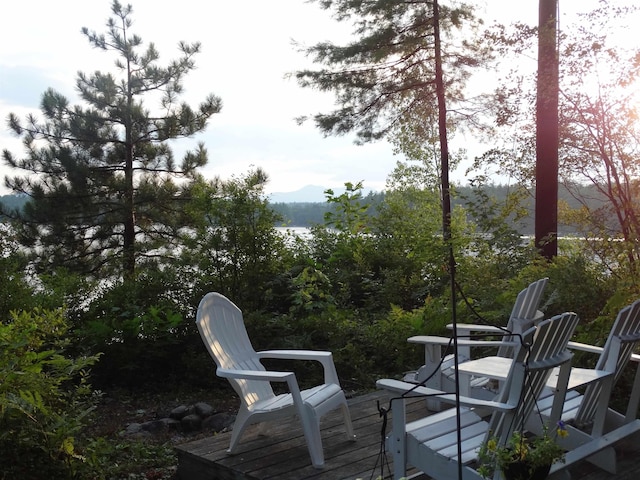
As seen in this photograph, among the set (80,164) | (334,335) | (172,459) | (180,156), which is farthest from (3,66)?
(172,459)

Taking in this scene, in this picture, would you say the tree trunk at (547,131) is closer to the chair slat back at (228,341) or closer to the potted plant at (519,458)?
the chair slat back at (228,341)

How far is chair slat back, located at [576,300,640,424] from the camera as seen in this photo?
3.46 metres

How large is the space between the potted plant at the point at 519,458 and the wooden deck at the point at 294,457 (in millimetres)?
664

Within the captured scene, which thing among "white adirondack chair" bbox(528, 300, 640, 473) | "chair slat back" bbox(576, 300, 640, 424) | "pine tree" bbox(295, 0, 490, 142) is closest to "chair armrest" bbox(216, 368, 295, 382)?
"white adirondack chair" bbox(528, 300, 640, 473)

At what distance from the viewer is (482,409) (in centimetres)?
294

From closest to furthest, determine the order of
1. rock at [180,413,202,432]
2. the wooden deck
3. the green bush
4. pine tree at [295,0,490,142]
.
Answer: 1. the green bush
2. the wooden deck
3. rock at [180,413,202,432]
4. pine tree at [295,0,490,142]

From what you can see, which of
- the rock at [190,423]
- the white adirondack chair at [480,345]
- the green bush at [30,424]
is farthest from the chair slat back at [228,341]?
the rock at [190,423]

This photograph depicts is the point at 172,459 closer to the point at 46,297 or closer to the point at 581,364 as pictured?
the point at 46,297

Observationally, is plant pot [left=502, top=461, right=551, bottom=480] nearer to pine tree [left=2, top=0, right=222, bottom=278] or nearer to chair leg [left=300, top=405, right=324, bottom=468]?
chair leg [left=300, top=405, right=324, bottom=468]

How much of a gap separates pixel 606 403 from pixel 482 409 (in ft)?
3.08

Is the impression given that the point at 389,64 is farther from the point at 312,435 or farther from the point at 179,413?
the point at 312,435

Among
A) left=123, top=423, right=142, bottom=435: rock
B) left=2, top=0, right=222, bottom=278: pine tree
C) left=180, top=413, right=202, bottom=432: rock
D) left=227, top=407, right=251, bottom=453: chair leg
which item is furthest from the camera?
left=2, top=0, right=222, bottom=278: pine tree

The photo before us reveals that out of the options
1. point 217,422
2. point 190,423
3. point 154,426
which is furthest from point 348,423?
point 154,426

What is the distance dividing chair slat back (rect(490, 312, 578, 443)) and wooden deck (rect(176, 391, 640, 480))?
2.26 ft
